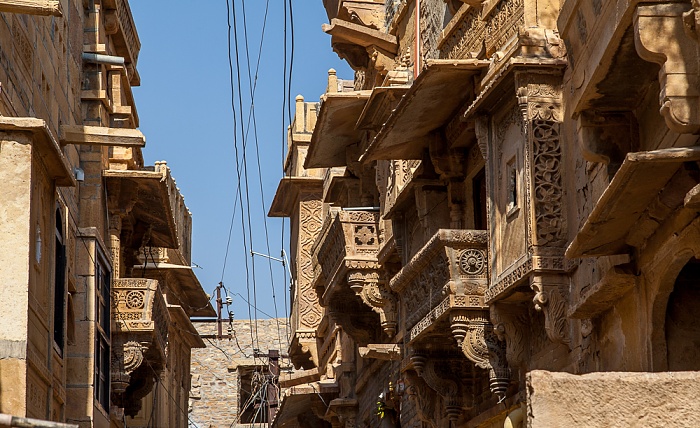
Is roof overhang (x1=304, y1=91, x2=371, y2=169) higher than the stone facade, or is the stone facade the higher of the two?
the stone facade

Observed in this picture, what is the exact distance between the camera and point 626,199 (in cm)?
903

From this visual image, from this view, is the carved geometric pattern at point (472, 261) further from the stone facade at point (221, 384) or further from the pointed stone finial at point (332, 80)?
the stone facade at point (221, 384)

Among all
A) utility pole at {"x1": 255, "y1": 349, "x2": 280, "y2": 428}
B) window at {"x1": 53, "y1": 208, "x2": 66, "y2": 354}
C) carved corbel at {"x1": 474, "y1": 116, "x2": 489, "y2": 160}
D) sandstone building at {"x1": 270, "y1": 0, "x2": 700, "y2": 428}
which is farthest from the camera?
utility pole at {"x1": 255, "y1": 349, "x2": 280, "y2": 428}

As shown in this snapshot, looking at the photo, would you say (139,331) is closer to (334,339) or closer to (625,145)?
(334,339)

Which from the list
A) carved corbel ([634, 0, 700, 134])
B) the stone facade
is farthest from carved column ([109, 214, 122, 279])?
the stone facade

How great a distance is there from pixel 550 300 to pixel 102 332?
7.76 m

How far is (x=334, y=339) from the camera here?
2564cm

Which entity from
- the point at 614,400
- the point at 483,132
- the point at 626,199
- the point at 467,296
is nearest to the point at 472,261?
the point at 467,296

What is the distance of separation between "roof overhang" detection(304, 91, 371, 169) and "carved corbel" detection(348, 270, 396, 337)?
1.93 meters

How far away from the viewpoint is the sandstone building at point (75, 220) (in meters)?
11.0

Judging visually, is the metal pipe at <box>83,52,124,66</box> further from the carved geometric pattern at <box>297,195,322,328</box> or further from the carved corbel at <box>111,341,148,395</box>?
the carved geometric pattern at <box>297,195,322,328</box>

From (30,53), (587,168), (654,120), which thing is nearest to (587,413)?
(654,120)

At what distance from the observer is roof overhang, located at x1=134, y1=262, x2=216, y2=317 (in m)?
28.4

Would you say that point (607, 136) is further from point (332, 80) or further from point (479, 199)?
point (332, 80)
